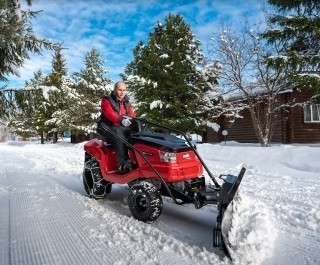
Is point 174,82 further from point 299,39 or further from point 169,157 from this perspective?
point 169,157

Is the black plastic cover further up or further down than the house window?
further down

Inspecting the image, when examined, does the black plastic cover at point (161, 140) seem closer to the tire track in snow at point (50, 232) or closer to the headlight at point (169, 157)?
the headlight at point (169, 157)

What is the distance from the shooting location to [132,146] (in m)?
5.05

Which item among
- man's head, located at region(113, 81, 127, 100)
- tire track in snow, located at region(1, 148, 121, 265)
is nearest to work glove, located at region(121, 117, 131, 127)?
man's head, located at region(113, 81, 127, 100)

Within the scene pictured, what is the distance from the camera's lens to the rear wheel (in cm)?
602

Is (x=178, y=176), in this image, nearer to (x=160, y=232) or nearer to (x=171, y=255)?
(x=160, y=232)

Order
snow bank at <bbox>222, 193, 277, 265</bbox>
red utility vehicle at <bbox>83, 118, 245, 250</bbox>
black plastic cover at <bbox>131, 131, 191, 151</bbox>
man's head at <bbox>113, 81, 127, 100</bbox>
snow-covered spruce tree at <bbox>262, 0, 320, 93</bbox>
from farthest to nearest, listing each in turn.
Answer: snow-covered spruce tree at <bbox>262, 0, 320, 93</bbox> < man's head at <bbox>113, 81, 127, 100</bbox> < black plastic cover at <bbox>131, 131, 191, 151</bbox> < red utility vehicle at <bbox>83, 118, 245, 250</bbox> < snow bank at <bbox>222, 193, 277, 265</bbox>

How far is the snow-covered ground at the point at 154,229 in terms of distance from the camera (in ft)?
10.9

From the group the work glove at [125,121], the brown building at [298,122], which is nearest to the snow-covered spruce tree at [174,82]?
the brown building at [298,122]

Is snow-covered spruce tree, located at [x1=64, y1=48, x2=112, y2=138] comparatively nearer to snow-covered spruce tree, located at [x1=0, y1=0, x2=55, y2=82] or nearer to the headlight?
snow-covered spruce tree, located at [x1=0, y1=0, x2=55, y2=82]

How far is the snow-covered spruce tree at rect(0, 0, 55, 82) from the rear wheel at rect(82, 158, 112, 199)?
4297 millimetres

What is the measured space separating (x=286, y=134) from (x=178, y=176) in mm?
16748

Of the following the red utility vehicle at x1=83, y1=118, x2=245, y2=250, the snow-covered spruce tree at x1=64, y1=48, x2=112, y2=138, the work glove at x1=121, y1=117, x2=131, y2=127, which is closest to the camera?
the red utility vehicle at x1=83, y1=118, x2=245, y2=250

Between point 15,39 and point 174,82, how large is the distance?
12.5 meters
